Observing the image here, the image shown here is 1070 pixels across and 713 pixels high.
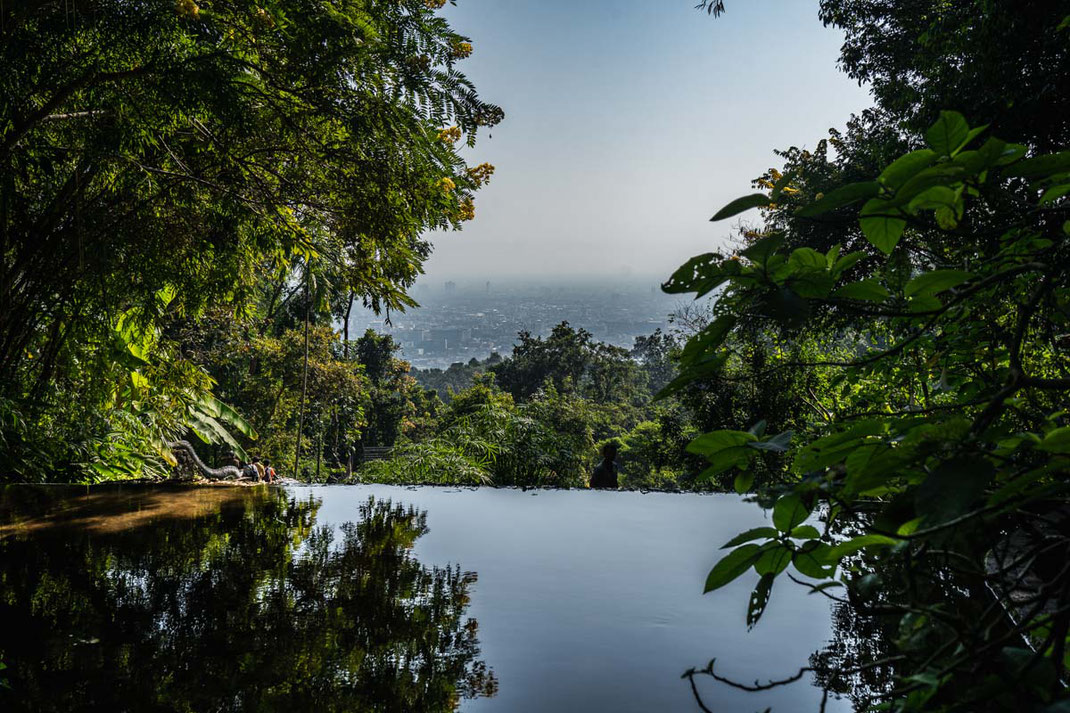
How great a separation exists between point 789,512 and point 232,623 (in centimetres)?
192

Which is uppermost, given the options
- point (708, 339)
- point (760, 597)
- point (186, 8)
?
point (186, 8)

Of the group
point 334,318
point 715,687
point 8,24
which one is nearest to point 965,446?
point 715,687

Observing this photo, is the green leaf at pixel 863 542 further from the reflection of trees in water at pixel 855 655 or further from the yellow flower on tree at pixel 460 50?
the yellow flower on tree at pixel 460 50

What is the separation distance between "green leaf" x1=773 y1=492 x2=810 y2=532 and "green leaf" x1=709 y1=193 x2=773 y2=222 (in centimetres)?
28

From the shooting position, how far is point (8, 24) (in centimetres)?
228

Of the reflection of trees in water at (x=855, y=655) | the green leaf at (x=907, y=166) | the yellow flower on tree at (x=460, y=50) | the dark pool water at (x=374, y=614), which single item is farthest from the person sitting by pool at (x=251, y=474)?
the green leaf at (x=907, y=166)

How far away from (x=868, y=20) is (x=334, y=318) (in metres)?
15.4

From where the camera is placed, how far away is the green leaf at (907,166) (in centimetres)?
53

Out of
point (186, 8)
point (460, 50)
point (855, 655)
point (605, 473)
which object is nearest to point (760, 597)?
point (855, 655)

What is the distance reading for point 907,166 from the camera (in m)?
0.53

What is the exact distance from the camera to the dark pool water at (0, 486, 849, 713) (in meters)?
1.55

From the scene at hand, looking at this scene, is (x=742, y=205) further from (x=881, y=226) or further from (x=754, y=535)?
(x=754, y=535)

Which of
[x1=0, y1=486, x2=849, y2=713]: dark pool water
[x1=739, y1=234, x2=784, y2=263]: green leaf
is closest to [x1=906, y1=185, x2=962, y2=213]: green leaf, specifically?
[x1=739, y1=234, x2=784, y2=263]: green leaf

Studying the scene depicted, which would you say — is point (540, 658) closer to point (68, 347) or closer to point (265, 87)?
point (265, 87)
